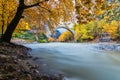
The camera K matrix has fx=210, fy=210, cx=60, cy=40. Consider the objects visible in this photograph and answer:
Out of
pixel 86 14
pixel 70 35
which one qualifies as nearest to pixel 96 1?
pixel 86 14

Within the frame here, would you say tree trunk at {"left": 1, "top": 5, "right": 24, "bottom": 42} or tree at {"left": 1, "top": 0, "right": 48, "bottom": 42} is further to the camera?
tree trunk at {"left": 1, "top": 5, "right": 24, "bottom": 42}

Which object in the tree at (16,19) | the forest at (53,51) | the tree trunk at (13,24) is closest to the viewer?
the forest at (53,51)

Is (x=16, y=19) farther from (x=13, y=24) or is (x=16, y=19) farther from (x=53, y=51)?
(x=53, y=51)

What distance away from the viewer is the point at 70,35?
55438 millimetres

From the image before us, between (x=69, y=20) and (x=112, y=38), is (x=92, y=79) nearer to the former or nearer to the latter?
(x=69, y=20)

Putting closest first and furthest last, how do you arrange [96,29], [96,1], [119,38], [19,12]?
[96,1] → [19,12] → [119,38] → [96,29]

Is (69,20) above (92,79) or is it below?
above

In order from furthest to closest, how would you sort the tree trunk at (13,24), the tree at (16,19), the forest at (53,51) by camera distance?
the tree trunk at (13,24)
the tree at (16,19)
the forest at (53,51)

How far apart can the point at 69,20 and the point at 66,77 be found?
357 inches

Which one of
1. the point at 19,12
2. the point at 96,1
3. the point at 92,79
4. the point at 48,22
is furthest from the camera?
the point at 48,22

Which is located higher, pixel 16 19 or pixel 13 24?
pixel 16 19

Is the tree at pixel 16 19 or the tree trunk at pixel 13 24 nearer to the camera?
the tree at pixel 16 19

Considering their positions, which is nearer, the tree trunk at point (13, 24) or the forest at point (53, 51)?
the forest at point (53, 51)

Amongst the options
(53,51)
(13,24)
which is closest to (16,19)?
(13,24)
